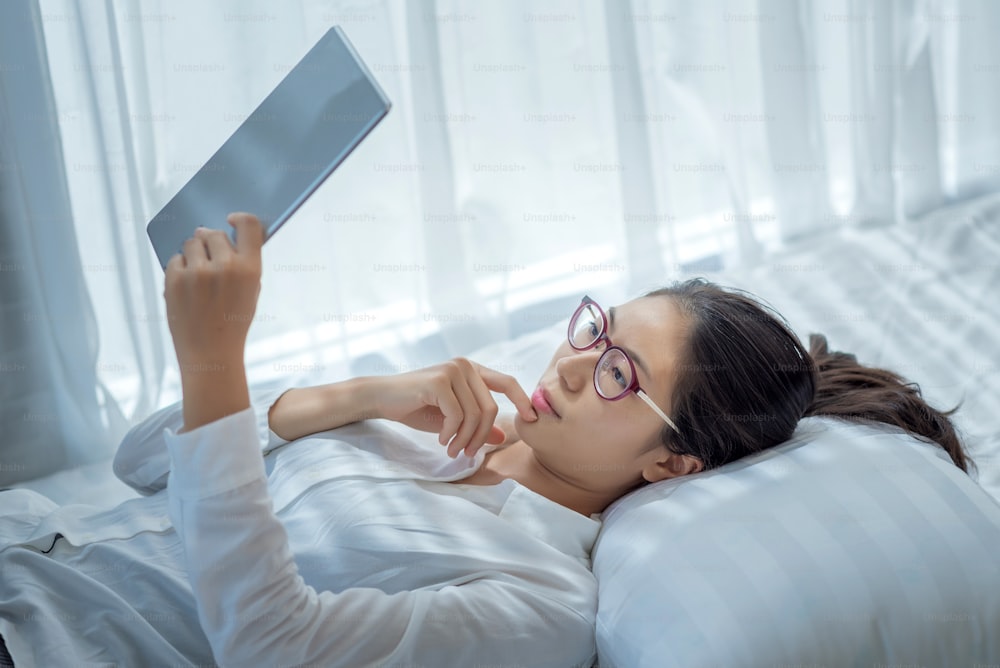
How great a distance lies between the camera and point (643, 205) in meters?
2.37

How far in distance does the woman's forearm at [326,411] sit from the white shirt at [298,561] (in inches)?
0.7

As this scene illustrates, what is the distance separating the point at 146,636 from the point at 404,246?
1.18 metres

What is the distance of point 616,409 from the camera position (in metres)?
1.24

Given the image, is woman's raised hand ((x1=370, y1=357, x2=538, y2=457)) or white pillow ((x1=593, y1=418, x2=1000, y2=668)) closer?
white pillow ((x1=593, y1=418, x2=1000, y2=668))

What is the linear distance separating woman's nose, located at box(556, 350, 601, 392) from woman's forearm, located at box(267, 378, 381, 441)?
0.30 metres

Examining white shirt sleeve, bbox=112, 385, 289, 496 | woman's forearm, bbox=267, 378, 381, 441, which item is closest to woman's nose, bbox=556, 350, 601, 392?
woman's forearm, bbox=267, 378, 381, 441

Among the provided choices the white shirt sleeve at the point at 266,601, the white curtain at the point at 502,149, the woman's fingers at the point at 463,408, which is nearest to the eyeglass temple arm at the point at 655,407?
the woman's fingers at the point at 463,408

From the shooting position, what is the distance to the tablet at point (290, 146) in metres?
0.96

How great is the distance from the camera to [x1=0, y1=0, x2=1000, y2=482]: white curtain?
69.1 inches

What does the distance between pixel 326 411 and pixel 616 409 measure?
1.45 feet

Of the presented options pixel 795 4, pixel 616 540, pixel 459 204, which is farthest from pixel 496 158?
pixel 616 540

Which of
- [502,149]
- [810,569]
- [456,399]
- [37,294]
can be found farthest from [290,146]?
[502,149]

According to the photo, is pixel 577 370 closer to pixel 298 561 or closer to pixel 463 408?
pixel 463 408

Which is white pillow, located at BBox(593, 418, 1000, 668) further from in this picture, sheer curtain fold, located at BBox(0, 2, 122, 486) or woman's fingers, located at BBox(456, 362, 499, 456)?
sheer curtain fold, located at BBox(0, 2, 122, 486)
